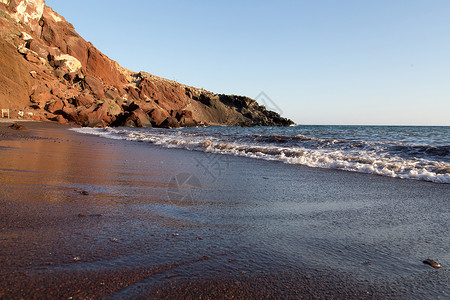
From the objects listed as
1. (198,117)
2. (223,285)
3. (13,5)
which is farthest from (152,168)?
(198,117)

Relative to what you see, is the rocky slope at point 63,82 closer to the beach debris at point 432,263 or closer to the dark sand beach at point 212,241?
the dark sand beach at point 212,241

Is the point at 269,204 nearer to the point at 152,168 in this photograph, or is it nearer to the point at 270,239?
the point at 270,239

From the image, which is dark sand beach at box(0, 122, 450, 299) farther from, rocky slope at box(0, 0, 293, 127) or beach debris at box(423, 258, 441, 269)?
rocky slope at box(0, 0, 293, 127)

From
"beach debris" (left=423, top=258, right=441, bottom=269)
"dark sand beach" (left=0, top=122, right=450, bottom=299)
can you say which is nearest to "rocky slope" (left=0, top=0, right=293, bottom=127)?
"dark sand beach" (left=0, top=122, right=450, bottom=299)

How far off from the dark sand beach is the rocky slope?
95.7 feet

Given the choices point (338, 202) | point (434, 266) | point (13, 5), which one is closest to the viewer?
point (434, 266)

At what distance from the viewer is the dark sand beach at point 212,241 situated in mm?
1431

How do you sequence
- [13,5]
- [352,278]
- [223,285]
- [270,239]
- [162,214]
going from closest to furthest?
[223,285] → [352,278] → [270,239] → [162,214] → [13,5]

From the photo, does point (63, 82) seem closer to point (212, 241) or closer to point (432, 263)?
point (212, 241)

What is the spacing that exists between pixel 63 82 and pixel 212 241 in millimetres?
41315

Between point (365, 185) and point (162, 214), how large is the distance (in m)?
3.48

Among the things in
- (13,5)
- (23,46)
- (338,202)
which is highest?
(13,5)

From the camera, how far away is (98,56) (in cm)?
4962

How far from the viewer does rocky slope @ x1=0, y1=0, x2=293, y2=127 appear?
30078 mm
